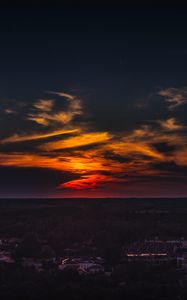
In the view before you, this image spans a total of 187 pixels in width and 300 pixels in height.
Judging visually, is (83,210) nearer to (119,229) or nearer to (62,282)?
(119,229)

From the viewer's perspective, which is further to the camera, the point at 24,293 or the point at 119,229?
the point at 119,229

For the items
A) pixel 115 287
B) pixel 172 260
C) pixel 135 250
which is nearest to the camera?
pixel 115 287

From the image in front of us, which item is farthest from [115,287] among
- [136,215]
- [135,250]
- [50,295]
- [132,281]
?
[136,215]

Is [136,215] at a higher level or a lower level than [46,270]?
higher

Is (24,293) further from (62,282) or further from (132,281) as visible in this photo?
(132,281)

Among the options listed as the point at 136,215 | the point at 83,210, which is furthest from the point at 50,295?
the point at 83,210

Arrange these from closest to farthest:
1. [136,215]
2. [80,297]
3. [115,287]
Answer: [80,297], [115,287], [136,215]
